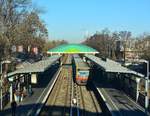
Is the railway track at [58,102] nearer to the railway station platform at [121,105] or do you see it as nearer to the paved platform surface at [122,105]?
the railway station platform at [121,105]

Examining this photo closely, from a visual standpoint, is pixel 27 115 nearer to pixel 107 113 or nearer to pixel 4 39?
pixel 107 113

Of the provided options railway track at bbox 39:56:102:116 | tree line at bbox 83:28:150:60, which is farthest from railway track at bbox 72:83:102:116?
tree line at bbox 83:28:150:60

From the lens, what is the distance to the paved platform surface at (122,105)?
33416 mm

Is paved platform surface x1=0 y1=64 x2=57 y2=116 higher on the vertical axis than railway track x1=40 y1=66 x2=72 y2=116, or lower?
higher

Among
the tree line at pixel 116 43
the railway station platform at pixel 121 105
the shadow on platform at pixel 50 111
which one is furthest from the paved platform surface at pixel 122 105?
the tree line at pixel 116 43

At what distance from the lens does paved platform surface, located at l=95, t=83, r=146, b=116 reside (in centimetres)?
3342

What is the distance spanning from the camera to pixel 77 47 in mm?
99000

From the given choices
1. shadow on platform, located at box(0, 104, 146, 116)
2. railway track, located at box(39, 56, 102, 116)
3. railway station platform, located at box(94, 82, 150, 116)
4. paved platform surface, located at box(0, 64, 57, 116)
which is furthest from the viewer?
railway track, located at box(39, 56, 102, 116)

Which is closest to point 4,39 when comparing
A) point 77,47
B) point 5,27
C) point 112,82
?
point 5,27

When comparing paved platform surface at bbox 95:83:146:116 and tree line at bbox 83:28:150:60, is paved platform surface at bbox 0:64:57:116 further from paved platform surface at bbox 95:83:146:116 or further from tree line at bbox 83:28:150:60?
tree line at bbox 83:28:150:60

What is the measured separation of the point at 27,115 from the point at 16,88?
12172 mm

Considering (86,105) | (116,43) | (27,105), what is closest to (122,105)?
(86,105)

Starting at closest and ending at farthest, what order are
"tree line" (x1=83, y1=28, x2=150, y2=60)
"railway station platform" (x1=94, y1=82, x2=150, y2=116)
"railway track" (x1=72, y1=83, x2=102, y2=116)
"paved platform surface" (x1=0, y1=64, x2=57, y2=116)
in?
"paved platform surface" (x1=0, y1=64, x2=57, y2=116) → "railway station platform" (x1=94, y1=82, x2=150, y2=116) → "railway track" (x1=72, y1=83, x2=102, y2=116) → "tree line" (x1=83, y1=28, x2=150, y2=60)

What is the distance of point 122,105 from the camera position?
37.4 metres
